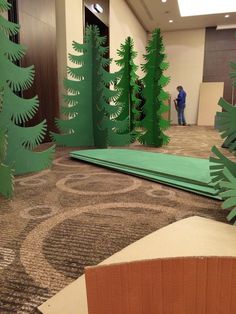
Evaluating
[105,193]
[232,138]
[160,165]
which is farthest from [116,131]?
[232,138]

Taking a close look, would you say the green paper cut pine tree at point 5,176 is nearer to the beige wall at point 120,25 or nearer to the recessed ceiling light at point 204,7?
the beige wall at point 120,25

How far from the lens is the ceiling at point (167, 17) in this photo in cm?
564

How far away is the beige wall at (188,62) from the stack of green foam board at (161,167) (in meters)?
6.09

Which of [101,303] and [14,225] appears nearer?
[101,303]

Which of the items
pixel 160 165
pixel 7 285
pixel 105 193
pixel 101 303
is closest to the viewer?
pixel 101 303

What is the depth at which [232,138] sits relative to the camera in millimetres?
952

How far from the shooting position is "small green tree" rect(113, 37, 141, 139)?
3.06 meters

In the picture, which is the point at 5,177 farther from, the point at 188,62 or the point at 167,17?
the point at 188,62

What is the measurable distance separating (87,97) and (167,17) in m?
4.91

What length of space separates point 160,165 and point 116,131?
1.27 meters

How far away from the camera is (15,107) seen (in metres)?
1.47

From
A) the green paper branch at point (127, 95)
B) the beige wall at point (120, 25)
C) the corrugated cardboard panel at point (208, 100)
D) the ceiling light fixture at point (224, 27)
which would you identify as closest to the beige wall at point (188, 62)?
the corrugated cardboard panel at point (208, 100)

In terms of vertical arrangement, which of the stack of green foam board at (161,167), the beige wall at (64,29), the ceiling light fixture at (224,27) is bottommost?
the stack of green foam board at (161,167)

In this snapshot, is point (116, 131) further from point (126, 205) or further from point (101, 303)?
point (101, 303)
